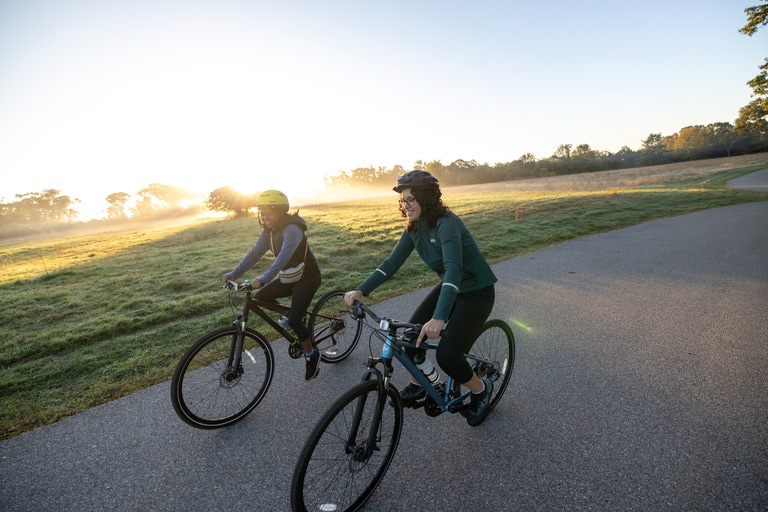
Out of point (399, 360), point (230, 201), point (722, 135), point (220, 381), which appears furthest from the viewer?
point (722, 135)

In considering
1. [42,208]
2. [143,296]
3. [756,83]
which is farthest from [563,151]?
[42,208]

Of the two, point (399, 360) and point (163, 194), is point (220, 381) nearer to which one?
point (399, 360)

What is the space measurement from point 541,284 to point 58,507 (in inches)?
315

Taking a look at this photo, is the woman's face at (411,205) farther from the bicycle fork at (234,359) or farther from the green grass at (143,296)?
the green grass at (143,296)

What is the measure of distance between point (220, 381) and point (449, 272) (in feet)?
9.32

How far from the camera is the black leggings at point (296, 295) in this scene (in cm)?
431

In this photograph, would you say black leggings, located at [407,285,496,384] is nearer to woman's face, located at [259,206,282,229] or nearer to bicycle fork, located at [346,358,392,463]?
bicycle fork, located at [346,358,392,463]

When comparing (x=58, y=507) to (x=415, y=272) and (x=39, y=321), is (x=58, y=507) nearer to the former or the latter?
(x=39, y=321)

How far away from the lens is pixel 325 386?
420 cm

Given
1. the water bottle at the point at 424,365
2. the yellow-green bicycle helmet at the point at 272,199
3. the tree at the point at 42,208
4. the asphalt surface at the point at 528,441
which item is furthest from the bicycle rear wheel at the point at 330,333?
the tree at the point at 42,208

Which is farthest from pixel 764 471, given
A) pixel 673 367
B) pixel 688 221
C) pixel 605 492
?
pixel 688 221

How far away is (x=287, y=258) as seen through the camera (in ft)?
13.3

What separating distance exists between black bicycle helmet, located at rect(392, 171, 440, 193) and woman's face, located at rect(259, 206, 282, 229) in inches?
74.8

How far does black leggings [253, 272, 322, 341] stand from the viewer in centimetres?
431
